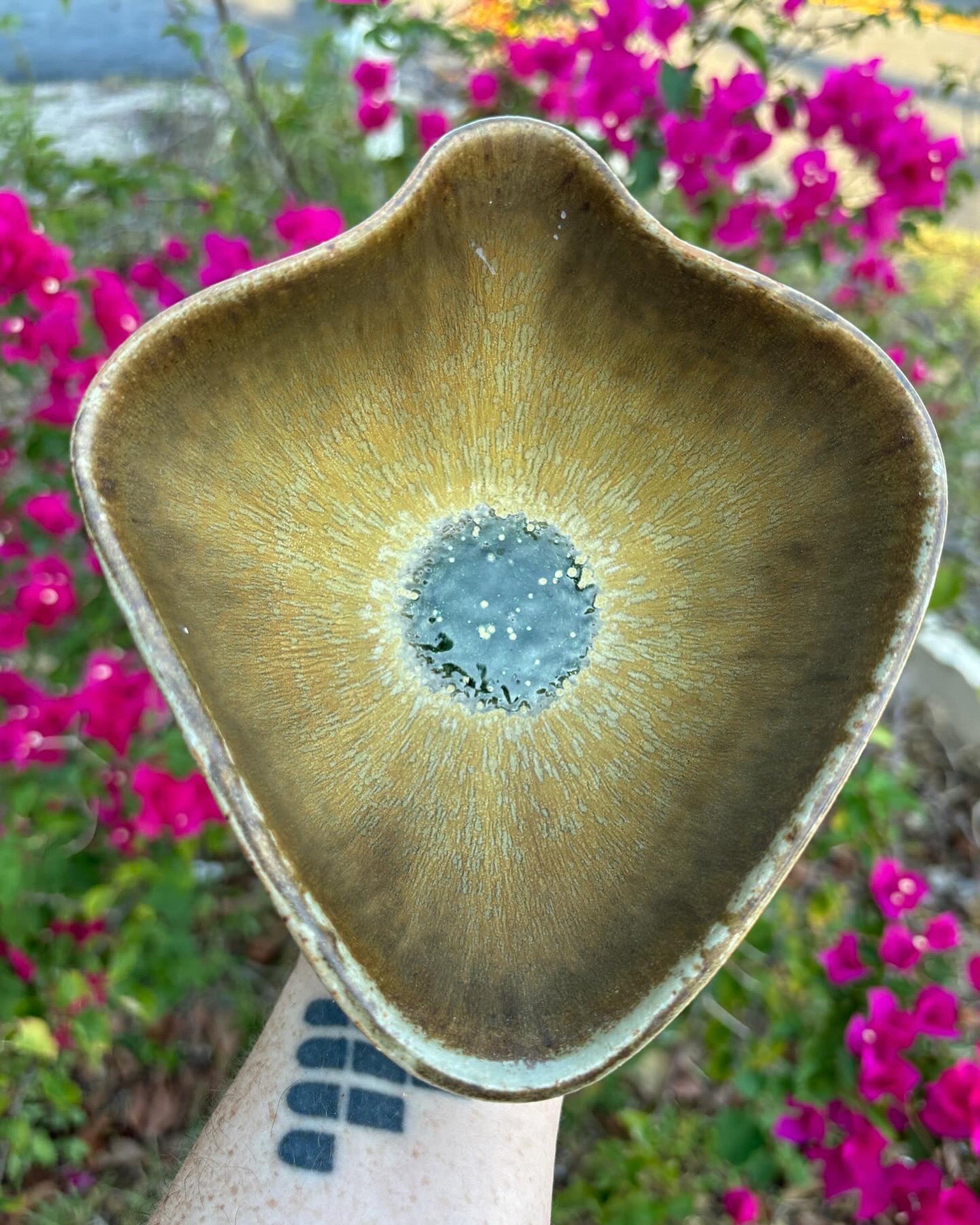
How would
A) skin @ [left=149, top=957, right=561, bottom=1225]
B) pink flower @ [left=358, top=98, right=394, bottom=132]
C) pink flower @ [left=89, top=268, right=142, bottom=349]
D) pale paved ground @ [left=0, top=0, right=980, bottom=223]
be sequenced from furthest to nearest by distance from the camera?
pale paved ground @ [left=0, top=0, right=980, bottom=223], pink flower @ [left=358, top=98, right=394, bottom=132], pink flower @ [left=89, top=268, right=142, bottom=349], skin @ [left=149, top=957, right=561, bottom=1225]

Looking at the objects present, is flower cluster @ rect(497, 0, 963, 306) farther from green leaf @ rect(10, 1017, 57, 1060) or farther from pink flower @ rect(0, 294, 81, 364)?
green leaf @ rect(10, 1017, 57, 1060)

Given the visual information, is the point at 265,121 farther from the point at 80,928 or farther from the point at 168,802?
the point at 80,928

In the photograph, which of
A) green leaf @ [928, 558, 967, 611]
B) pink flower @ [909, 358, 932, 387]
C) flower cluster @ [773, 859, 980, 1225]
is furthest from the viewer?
pink flower @ [909, 358, 932, 387]

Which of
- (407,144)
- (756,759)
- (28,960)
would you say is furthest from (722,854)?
(407,144)

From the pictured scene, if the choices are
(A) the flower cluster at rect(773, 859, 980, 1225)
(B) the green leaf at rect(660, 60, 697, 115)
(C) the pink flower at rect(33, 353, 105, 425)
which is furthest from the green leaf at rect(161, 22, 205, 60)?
(A) the flower cluster at rect(773, 859, 980, 1225)

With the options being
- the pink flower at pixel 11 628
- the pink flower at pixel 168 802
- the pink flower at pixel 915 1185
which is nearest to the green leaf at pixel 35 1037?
the pink flower at pixel 168 802

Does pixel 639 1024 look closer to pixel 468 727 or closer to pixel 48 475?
pixel 468 727
